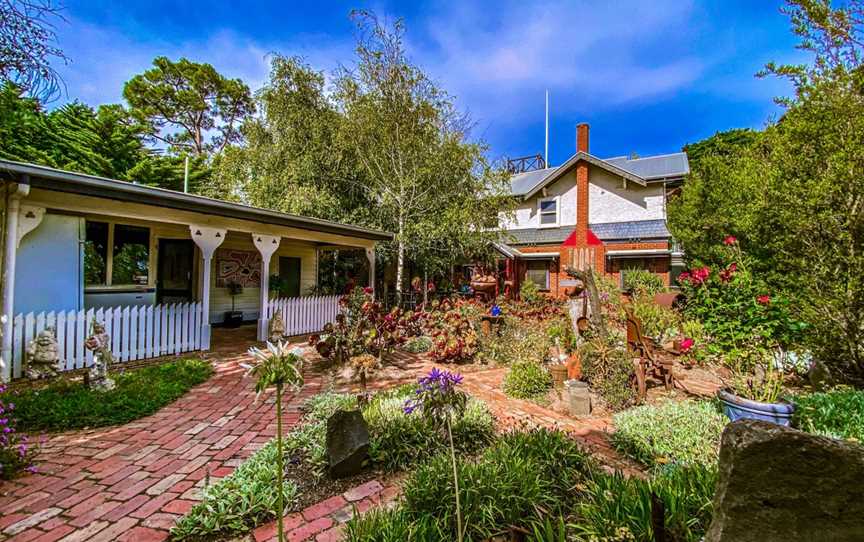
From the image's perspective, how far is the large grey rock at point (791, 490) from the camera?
1134mm

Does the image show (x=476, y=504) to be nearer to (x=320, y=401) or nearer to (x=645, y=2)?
(x=320, y=401)

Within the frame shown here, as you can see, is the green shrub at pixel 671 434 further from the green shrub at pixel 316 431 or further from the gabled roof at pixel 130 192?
the gabled roof at pixel 130 192

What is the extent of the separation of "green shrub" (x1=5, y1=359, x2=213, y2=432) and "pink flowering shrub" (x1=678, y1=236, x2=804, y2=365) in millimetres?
6842

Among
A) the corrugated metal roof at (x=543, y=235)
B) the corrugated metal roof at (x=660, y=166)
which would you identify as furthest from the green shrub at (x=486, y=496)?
the corrugated metal roof at (x=660, y=166)

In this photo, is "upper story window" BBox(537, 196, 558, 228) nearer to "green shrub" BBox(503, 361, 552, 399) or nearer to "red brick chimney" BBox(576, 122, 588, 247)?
"red brick chimney" BBox(576, 122, 588, 247)

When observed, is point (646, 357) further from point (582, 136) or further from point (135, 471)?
point (582, 136)

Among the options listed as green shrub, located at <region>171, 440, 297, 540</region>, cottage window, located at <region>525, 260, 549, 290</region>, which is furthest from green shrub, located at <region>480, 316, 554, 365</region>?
cottage window, located at <region>525, 260, 549, 290</region>

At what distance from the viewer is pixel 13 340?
191 inches

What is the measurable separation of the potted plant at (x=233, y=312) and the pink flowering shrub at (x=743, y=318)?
33.6 ft

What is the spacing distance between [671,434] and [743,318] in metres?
2.31

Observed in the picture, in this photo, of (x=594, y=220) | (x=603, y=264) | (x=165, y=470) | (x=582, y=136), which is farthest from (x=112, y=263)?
(x=582, y=136)

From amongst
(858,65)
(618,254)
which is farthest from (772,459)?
(618,254)

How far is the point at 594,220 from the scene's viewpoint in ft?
52.1

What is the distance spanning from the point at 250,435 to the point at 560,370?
12.4 feet
